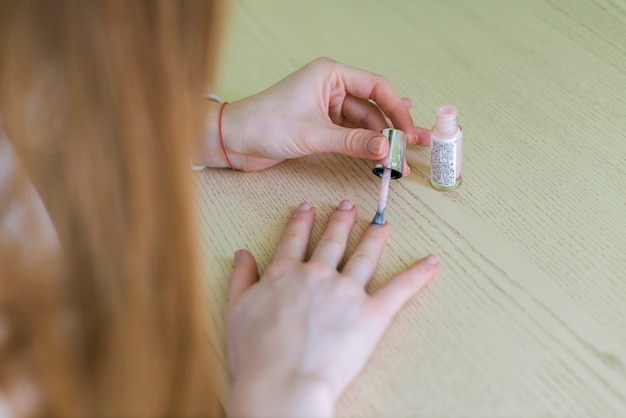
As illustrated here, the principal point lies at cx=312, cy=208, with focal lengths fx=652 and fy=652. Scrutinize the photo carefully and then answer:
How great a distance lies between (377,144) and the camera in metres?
0.77

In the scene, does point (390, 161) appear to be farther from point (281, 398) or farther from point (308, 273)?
point (281, 398)

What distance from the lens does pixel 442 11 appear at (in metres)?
1.07

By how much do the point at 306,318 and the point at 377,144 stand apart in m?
0.24

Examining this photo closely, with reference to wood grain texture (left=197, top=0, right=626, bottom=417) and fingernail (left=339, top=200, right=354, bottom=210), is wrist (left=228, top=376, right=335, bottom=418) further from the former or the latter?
fingernail (left=339, top=200, right=354, bottom=210)

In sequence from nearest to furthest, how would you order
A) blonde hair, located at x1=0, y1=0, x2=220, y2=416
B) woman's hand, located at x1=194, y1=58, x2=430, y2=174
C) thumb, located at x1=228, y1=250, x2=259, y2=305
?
1. blonde hair, located at x1=0, y1=0, x2=220, y2=416
2. thumb, located at x1=228, y1=250, x2=259, y2=305
3. woman's hand, located at x1=194, y1=58, x2=430, y2=174

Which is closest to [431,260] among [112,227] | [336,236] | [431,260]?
[431,260]

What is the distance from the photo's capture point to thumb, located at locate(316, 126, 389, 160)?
0.77 meters

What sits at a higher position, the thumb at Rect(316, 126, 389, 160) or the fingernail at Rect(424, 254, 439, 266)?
the thumb at Rect(316, 126, 389, 160)

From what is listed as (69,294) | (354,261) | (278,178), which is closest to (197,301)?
(69,294)

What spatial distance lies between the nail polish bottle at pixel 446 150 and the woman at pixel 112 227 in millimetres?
281

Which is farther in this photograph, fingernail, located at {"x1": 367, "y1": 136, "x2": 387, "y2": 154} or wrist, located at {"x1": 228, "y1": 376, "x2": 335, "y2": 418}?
fingernail, located at {"x1": 367, "y1": 136, "x2": 387, "y2": 154}

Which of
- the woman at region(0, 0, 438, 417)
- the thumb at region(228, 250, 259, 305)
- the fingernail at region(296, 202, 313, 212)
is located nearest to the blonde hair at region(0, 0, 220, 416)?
the woman at region(0, 0, 438, 417)

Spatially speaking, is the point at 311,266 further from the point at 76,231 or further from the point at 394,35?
the point at 394,35

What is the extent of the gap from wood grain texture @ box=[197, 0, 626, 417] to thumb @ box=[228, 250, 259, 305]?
0.02 meters
